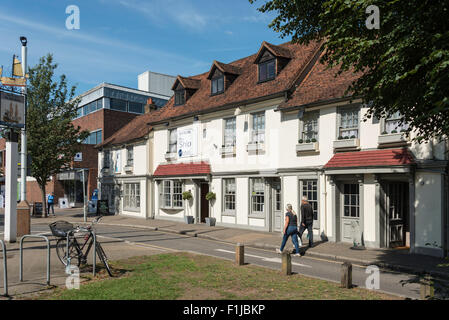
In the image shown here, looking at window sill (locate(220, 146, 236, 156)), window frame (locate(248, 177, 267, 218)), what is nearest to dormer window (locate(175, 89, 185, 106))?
window sill (locate(220, 146, 236, 156))

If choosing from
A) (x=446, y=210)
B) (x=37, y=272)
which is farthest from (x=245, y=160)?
(x=37, y=272)

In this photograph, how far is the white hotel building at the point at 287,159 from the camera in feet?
45.6

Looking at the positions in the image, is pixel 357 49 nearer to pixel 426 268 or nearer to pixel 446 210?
pixel 426 268

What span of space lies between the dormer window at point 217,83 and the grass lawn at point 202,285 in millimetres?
14676

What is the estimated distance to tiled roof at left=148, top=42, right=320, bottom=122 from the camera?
19.4 metres

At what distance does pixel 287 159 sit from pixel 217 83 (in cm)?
803

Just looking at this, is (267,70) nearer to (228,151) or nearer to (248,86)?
(248,86)

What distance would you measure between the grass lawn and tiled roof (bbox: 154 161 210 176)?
12.1m

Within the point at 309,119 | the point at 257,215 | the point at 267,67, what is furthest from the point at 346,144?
the point at 267,67

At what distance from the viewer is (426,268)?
37.0ft

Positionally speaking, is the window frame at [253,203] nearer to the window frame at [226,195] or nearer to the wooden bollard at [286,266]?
the window frame at [226,195]

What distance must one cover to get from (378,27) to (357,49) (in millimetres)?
579

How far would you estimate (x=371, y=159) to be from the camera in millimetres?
14633

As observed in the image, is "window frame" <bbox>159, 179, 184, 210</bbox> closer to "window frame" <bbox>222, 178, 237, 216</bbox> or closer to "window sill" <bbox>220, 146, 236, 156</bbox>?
"window frame" <bbox>222, 178, 237, 216</bbox>
